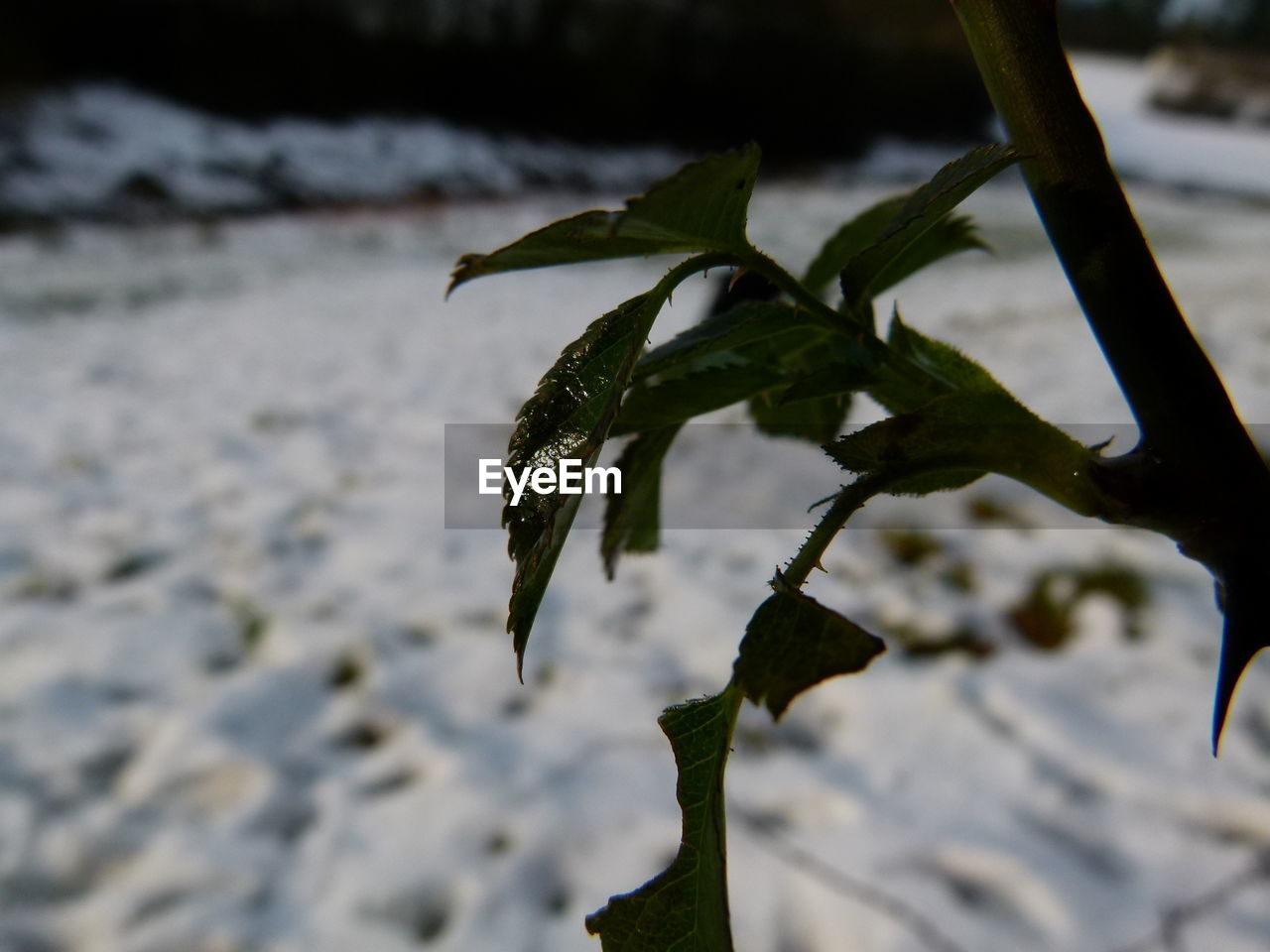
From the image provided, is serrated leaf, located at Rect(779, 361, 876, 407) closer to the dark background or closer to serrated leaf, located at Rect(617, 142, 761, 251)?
serrated leaf, located at Rect(617, 142, 761, 251)

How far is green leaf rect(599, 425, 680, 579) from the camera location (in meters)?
0.29

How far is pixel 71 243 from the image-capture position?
14.9ft

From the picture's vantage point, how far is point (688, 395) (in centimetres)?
28

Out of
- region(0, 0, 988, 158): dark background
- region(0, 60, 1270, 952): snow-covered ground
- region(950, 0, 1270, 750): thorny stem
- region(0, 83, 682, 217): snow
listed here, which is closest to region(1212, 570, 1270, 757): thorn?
region(950, 0, 1270, 750): thorny stem

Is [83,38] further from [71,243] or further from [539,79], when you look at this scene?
[539,79]

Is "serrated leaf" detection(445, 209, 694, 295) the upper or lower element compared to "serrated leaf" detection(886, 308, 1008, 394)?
upper

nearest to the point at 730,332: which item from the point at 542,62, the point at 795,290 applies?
the point at 795,290

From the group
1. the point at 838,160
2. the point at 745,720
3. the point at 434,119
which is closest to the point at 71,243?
the point at 434,119

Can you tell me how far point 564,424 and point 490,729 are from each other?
1.22 m

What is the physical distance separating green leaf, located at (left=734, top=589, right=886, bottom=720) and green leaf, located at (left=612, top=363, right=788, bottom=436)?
0.27 feet

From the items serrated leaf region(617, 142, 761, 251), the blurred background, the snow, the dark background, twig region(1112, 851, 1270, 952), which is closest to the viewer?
serrated leaf region(617, 142, 761, 251)

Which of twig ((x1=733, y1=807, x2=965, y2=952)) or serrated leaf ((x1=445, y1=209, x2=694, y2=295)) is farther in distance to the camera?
twig ((x1=733, y1=807, x2=965, y2=952))

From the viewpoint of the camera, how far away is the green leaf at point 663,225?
198mm

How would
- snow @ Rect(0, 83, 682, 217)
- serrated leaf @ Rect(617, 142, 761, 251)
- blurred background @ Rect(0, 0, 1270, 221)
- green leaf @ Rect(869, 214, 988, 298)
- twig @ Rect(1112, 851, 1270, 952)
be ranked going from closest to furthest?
serrated leaf @ Rect(617, 142, 761, 251), green leaf @ Rect(869, 214, 988, 298), twig @ Rect(1112, 851, 1270, 952), snow @ Rect(0, 83, 682, 217), blurred background @ Rect(0, 0, 1270, 221)
